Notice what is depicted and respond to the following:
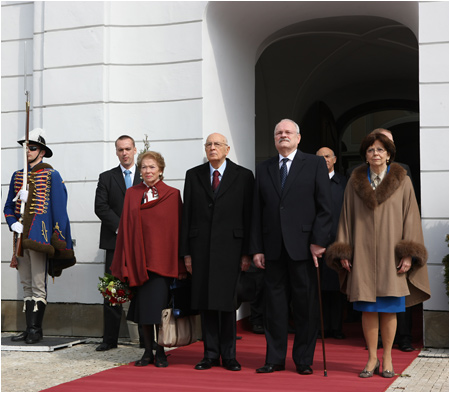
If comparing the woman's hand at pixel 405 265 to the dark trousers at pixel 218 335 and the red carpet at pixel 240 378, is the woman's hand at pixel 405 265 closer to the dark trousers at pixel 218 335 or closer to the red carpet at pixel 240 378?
the red carpet at pixel 240 378

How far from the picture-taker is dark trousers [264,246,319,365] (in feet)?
18.4

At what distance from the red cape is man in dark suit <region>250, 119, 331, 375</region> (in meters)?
0.70

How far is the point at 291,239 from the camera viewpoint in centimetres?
557

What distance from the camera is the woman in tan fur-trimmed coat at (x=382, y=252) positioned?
5.36m

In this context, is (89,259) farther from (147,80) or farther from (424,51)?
(424,51)

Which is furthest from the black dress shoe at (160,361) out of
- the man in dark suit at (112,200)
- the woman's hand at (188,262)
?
the man in dark suit at (112,200)

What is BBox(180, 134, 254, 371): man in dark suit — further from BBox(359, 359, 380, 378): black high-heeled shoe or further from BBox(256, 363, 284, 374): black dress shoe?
BBox(359, 359, 380, 378): black high-heeled shoe

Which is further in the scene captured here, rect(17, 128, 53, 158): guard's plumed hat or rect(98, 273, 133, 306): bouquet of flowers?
rect(17, 128, 53, 158): guard's plumed hat

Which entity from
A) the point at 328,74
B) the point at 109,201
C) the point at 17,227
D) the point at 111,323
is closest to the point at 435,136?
the point at 109,201

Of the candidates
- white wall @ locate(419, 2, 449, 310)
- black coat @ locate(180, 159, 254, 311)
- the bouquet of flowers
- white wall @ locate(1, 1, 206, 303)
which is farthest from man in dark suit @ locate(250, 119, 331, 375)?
white wall @ locate(1, 1, 206, 303)

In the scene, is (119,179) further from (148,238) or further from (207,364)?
(207,364)

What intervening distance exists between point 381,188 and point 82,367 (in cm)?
283

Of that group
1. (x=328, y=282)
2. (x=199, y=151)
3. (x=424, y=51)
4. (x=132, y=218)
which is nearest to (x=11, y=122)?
(x=199, y=151)

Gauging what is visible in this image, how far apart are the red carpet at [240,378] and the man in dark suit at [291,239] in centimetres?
22
